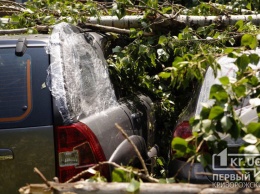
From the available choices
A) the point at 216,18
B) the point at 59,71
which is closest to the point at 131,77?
the point at 216,18

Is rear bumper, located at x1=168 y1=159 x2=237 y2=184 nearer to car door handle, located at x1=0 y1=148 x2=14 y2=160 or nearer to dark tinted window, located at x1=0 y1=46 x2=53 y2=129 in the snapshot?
dark tinted window, located at x1=0 y1=46 x2=53 y2=129

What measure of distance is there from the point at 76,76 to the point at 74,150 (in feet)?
2.15

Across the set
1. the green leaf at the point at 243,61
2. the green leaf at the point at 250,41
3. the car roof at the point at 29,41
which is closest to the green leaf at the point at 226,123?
the green leaf at the point at 243,61

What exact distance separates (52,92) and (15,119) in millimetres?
340

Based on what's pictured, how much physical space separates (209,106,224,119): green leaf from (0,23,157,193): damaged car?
110 centimetres

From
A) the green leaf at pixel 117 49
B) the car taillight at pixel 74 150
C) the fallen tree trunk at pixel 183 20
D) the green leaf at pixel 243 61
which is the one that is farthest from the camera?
the fallen tree trunk at pixel 183 20

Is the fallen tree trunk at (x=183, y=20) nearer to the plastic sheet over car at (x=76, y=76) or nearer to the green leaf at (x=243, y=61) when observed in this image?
the plastic sheet over car at (x=76, y=76)

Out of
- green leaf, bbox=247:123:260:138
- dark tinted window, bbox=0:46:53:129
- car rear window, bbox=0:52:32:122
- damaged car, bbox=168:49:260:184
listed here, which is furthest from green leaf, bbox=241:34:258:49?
car rear window, bbox=0:52:32:122

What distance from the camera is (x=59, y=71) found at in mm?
4051

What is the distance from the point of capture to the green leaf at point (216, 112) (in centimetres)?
312

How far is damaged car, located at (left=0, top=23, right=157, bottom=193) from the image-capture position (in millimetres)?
3906

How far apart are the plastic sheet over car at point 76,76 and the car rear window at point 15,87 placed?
0.60ft

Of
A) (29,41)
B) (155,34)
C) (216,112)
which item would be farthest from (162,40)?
(216,112)

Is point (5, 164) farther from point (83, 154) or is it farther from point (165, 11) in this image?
point (165, 11)
